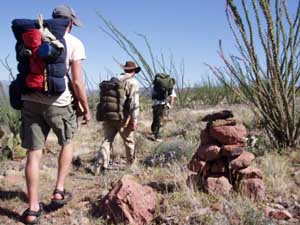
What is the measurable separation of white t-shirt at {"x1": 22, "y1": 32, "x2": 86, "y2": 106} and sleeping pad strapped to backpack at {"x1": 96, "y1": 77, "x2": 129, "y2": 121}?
1.96 m

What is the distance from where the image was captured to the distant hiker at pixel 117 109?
6.31m

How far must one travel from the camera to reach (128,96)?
21.1 ft

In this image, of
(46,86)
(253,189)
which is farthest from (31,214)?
(253,189)

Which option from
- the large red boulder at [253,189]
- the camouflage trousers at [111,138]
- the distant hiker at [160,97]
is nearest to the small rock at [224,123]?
the large red boulder at [253,189]

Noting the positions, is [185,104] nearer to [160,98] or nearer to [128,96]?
[160,98]

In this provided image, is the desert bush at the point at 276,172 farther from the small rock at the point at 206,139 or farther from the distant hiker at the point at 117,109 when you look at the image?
the distant hiker at the point at 117,109

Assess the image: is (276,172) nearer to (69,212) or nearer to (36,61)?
(69,212)

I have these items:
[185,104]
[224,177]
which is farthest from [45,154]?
[185,104]

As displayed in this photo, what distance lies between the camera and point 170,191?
458 centimetres

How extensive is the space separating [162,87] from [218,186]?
16.8 ft

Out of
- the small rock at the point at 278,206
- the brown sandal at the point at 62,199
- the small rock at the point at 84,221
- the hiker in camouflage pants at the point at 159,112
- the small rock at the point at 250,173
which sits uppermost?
the hiker in camouflage pants at the point at 159,112

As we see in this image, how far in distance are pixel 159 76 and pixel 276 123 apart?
11.9ft

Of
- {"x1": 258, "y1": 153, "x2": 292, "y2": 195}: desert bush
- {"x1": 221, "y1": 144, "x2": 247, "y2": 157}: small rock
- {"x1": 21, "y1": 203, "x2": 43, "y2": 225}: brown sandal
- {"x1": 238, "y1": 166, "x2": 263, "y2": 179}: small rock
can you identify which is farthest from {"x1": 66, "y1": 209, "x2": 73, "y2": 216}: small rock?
{"x1": 258, "y1": 153, "x2": 292, "y2": 195}: desert bush

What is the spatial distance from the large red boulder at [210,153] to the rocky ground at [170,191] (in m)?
0.33
